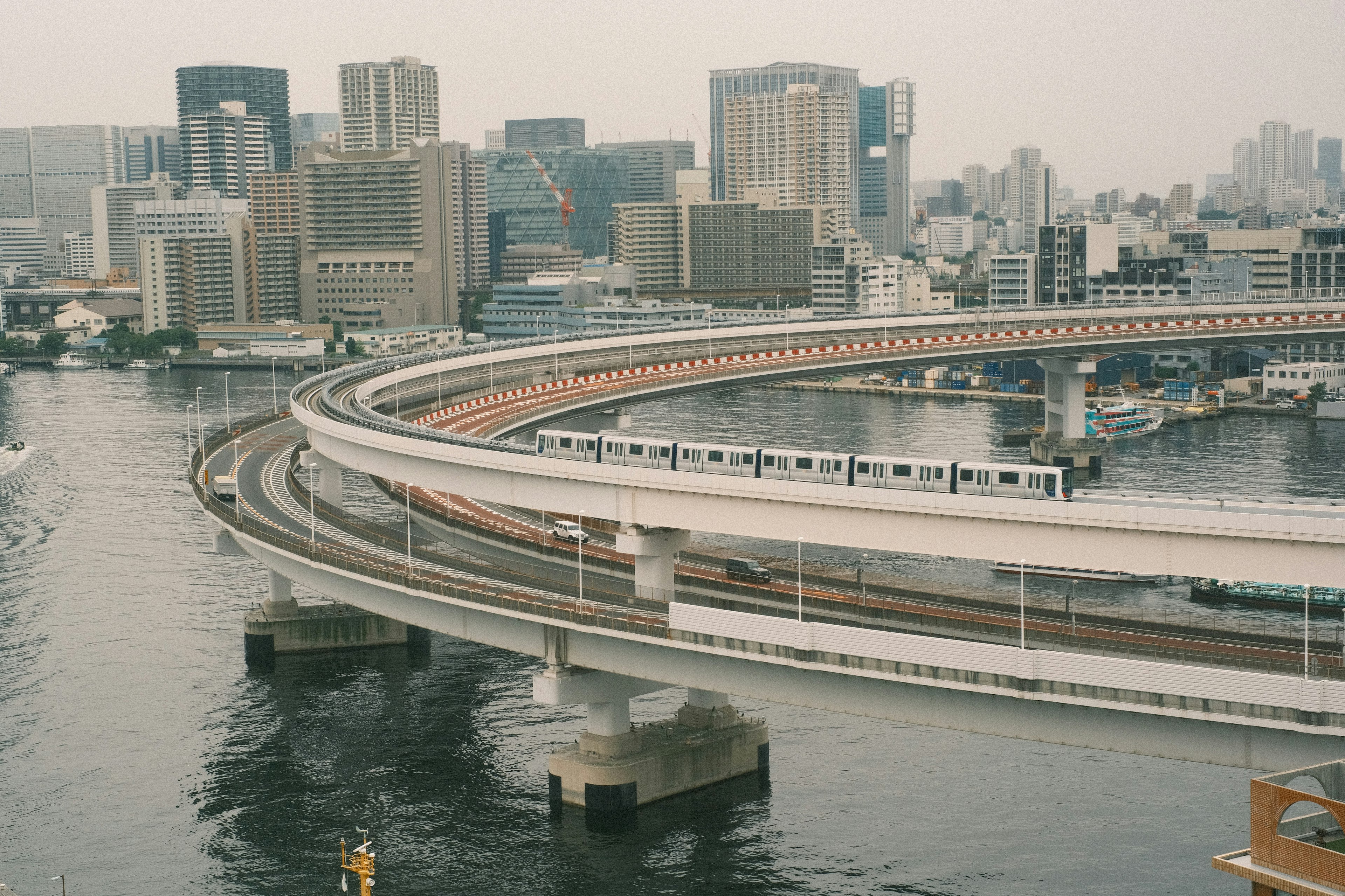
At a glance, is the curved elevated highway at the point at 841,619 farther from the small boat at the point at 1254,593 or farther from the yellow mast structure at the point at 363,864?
the small boat at the point at 1254,593

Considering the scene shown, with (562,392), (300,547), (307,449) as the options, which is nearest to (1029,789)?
(300,547)

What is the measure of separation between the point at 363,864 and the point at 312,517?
22.7 m

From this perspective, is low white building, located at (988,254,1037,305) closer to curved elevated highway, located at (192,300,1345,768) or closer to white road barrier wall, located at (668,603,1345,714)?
curved elevated highway, located at (192,300,1345,768)

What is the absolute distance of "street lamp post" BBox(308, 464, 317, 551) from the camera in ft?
172

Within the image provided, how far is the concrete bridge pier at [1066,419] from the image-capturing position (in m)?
104

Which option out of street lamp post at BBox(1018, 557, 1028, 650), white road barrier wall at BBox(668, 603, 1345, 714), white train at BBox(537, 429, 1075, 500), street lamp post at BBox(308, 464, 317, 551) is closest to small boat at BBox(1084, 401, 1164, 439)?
street lamp post at BBox(308, 464, 317, 551)

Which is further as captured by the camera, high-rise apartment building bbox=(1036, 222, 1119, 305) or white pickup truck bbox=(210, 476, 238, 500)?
high-rise apartment building bbox=(1036, 222, 1119, 305)

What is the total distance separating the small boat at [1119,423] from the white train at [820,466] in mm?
72253

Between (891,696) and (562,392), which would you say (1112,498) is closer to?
(891,696)

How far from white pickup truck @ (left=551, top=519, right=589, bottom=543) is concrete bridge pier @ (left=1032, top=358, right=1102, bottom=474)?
55.5 m

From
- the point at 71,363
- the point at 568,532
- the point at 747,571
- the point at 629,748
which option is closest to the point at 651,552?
the point at 747,571

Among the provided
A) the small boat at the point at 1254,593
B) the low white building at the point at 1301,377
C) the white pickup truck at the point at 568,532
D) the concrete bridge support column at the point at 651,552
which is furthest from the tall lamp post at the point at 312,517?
the low white building at the point at 1301,377

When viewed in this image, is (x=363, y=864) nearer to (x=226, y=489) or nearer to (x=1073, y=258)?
(x=226, y=489)

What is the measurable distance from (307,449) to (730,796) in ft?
116
